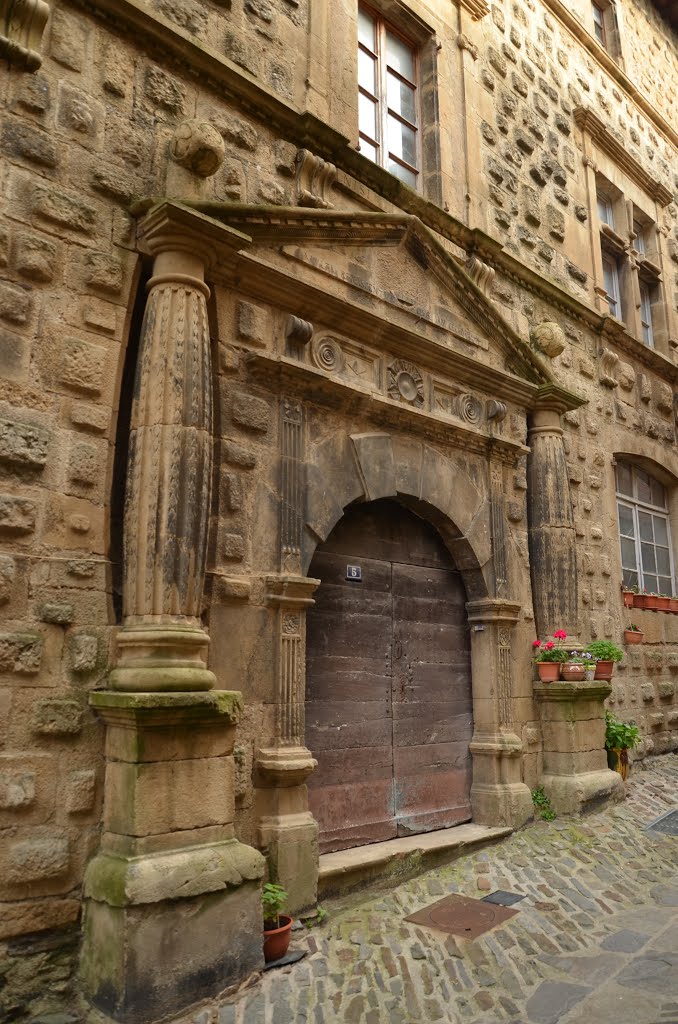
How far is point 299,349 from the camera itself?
497cm

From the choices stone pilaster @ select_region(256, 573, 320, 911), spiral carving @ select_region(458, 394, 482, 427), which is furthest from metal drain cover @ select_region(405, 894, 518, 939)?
spiral carving @ select_region(458, 394, 482, 427)

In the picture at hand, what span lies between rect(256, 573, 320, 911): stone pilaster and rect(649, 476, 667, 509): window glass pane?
6009 mm

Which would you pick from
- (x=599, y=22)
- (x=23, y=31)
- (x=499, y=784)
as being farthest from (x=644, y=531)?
(x=23, y=31)

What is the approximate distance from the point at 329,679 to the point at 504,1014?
85.6 inches

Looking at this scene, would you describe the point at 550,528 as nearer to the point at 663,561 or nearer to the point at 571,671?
the point at 571,671

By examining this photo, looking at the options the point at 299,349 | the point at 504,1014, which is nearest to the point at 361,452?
the point at 299,349

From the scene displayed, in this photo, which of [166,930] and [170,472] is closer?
[166,930]

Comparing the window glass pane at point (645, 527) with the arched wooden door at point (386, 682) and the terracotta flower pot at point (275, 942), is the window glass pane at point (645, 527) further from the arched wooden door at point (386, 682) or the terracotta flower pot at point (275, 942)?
the terracotta flower pot at point (275, 942)

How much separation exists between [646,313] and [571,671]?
5.83 meters

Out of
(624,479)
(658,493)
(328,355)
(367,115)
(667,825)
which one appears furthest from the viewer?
(658,493)

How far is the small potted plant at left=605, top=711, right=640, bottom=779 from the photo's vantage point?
6.93m

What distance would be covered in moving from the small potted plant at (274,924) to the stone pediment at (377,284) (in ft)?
10.0

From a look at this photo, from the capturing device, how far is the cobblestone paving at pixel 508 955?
11.1 ft

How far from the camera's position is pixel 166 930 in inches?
130
